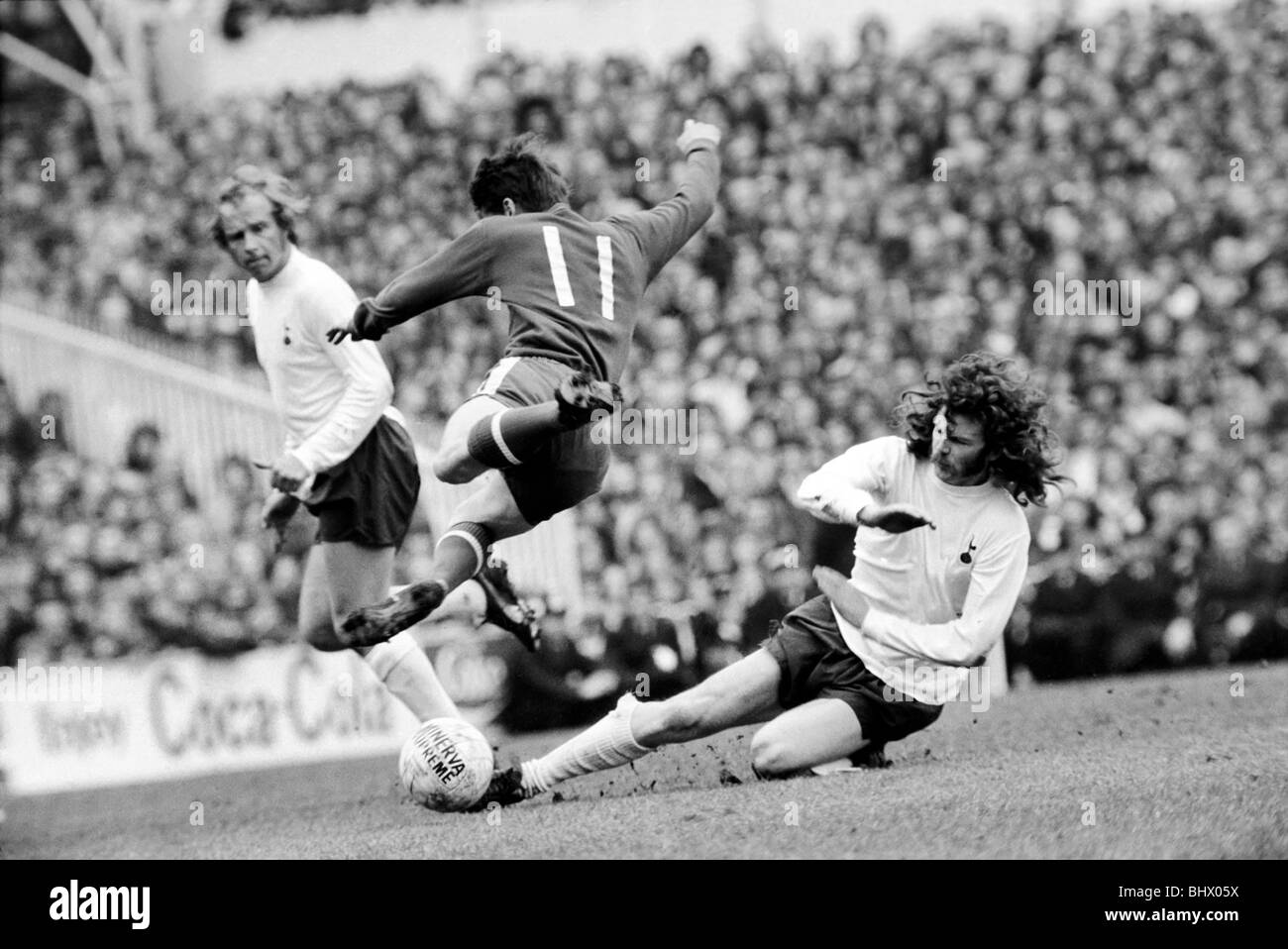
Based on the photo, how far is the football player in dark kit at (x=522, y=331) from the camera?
616cm

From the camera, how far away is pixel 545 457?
6.39 m

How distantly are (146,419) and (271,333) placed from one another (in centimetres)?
721

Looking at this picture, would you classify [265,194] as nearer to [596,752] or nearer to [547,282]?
[547,282]

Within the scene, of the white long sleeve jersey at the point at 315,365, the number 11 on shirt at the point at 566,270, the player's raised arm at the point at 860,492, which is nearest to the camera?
the player's raised arm at the point at 860,492

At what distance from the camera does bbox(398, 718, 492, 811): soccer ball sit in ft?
21.2

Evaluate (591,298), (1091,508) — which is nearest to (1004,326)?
(1091,508)

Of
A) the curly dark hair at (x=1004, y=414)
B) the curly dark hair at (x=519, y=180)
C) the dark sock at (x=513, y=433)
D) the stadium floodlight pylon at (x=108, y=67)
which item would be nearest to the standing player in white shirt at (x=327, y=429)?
the curly dark hair at (x=519, y=180)

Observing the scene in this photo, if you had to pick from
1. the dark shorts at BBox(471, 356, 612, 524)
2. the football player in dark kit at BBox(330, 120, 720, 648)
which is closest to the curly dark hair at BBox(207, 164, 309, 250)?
the football player in dark kit at BBox(330, 120, 720, 648)

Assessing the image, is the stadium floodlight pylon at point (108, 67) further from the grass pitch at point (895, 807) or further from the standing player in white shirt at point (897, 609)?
the standing player in white shirt at point (897, 609)

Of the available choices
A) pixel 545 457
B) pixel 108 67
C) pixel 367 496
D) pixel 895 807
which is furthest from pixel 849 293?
pixel 108 67

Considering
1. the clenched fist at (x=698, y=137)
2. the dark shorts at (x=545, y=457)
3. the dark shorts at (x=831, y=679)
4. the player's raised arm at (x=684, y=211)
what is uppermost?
the clenched fist at (x=698, y=137)

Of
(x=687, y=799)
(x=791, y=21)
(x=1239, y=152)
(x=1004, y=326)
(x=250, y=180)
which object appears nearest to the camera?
(x=687, y=799)
